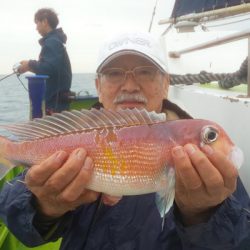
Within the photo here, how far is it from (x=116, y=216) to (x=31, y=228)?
0.41m

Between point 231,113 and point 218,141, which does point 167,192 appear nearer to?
point 218,141

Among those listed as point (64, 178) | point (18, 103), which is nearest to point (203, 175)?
point (64, 178)

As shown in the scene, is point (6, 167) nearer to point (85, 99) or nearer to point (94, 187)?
point (94, 187)

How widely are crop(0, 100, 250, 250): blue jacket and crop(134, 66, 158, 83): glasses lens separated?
735 mm

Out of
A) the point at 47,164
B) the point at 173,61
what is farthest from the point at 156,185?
the point at 173,61

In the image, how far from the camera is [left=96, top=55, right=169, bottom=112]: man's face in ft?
7.71

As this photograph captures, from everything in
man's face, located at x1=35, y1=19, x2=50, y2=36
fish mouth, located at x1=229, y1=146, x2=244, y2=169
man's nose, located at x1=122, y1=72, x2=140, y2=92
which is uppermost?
man's face, located at x1=35, y1=19, x2=50, y2=36

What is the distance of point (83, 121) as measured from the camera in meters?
1.77

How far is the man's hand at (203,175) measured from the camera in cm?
155

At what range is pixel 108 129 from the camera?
5.66ft

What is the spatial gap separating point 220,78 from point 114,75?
1515mm

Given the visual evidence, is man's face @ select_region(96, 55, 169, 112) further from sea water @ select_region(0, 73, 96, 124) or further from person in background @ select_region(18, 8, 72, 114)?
person in background @ select_region(18, 8, 72, 114)

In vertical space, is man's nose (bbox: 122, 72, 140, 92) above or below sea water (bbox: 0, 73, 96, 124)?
above

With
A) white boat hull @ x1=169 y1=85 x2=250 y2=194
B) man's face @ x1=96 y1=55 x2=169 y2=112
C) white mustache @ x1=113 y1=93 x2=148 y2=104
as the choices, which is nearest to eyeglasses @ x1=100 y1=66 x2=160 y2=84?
man's face @ x1=96 y1=55 x2=169 y2=112
